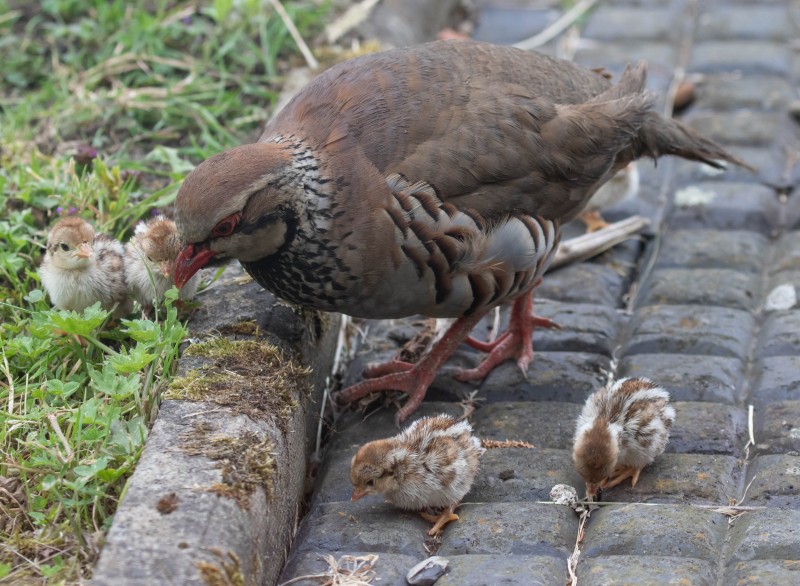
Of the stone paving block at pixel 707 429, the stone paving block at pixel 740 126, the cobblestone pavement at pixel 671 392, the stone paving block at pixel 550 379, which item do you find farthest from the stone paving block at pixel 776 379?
the stone paving block at pixel 740 126

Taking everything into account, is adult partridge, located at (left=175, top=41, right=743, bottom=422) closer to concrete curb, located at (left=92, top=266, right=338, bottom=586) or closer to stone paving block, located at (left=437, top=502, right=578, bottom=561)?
concrete curb, located at (left=92, top=266, right=338, bottom=586)

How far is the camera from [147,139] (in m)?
6.44

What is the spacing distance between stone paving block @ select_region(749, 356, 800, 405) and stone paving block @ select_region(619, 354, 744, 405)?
9 cm

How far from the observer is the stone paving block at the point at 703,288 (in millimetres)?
5664

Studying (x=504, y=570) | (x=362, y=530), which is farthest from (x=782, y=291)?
(x=362, y=530)

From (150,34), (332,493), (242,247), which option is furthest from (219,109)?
(332,493)

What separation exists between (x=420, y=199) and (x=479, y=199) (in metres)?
0.29

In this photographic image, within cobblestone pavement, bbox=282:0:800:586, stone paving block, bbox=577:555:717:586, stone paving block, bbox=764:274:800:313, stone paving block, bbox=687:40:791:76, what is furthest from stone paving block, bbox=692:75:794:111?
stone paving block, bbox=577:555:717:586

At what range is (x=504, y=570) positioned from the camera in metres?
3.83

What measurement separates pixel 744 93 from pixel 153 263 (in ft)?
15.3

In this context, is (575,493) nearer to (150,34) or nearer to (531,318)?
(531,318)

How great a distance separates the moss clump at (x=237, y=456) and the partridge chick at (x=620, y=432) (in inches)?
49.9

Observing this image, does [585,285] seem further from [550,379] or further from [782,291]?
[782,291]

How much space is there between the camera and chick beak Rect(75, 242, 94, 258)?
4652 mm
